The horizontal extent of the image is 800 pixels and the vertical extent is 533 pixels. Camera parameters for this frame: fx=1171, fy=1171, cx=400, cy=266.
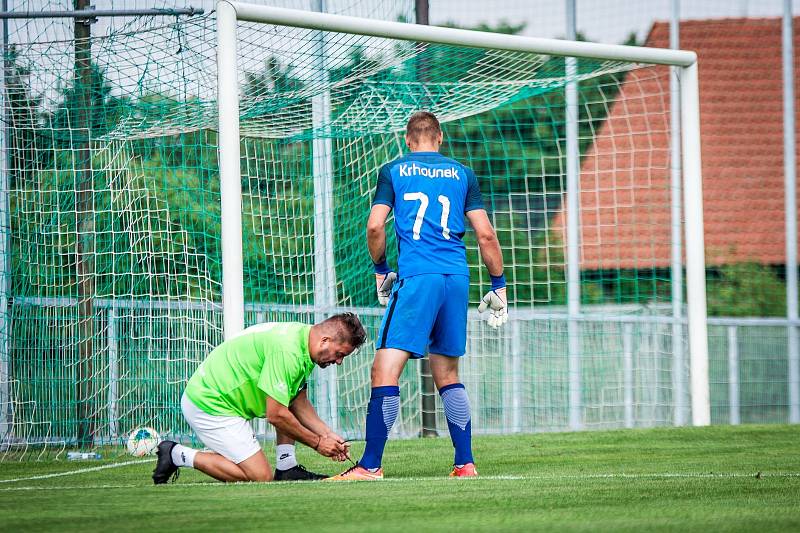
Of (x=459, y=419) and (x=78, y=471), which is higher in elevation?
(x=459, y=419)

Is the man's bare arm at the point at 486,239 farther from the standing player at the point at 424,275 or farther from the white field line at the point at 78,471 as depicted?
the white field line at the point at 78,471

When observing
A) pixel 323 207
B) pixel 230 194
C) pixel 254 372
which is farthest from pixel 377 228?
pixel 323 207

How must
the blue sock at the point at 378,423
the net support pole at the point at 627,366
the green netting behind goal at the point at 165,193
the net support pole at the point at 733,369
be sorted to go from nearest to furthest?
the blue sock at the point at 378,423 < the green netting behind goal at the point at 165,193 < the net support pole at the point at 627,366 < the net support pole at the point at 733,369

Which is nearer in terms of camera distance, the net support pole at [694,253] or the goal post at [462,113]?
the goal post at [462,113]

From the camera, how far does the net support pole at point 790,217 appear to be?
13.7 metres

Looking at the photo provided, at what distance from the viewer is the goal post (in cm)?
723

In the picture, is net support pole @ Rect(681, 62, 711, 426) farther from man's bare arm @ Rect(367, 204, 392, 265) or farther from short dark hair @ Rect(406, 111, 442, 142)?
man's bare arm @ Rect(367, 204, 392, 265)

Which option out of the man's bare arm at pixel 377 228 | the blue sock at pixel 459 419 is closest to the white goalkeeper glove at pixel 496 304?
the blue sock at pixel 459 419

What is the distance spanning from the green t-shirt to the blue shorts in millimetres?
445

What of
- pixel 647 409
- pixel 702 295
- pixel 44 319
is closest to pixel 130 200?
pixel 44 319

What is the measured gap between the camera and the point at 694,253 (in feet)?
30.7

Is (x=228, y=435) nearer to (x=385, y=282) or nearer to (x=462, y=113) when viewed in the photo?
(x=385, y=282)

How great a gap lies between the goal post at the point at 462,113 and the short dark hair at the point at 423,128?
1397mm

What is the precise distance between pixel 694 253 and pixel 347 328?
445cm
